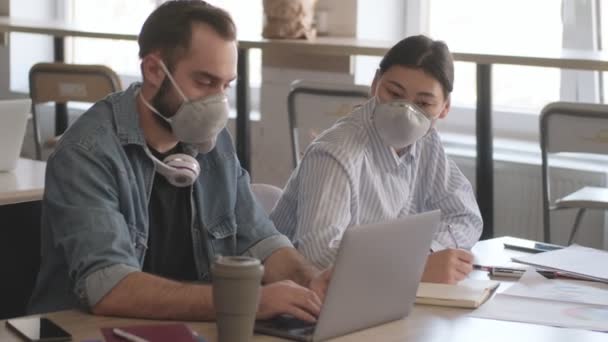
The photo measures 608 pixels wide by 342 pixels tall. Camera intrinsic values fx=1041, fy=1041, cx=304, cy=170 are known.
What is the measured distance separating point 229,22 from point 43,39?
491 cm

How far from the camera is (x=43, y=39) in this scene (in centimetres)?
662

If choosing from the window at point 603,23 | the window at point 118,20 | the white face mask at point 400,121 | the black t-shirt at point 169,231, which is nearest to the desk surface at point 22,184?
the black t-shirt at point 169,231

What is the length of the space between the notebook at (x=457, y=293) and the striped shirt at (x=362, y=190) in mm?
259

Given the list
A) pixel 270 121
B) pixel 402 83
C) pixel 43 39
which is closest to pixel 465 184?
pixel 402 83

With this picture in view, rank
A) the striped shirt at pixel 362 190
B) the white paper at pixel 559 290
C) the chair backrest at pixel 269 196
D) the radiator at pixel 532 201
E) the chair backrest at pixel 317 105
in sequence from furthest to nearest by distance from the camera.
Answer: the radiator at pixel 532 201, the chair backrest at pixel 317 105, the chair backrest at pixel 269 196, the striped shirt at pixel 362 190, the white paper at pixel 559 290

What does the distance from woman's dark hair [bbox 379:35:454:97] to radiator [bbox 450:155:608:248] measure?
80.2 inches

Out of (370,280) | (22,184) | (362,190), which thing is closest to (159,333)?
(370,280)

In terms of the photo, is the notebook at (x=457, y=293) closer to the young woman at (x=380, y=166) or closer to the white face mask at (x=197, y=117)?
the young woman at (x=380, y=166)

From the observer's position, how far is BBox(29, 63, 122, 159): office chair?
13.8 feet

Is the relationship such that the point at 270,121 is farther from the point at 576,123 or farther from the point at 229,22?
the point at 229,22

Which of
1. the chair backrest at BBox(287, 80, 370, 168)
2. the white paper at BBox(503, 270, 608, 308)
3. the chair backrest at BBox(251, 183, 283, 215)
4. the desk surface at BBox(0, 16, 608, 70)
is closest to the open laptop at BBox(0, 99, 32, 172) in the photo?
the chair backrest at BBox(251, 183, 283, 215)

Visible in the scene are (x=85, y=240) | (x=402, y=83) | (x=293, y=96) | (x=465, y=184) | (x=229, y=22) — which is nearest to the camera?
(x=85, y=240)

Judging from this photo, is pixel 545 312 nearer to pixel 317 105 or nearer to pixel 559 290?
pixel 559 290

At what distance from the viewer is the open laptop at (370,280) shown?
1.55m
